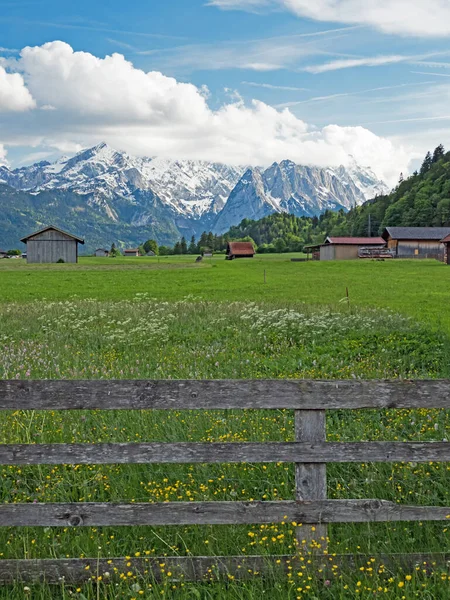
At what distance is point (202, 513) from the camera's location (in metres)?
5.30

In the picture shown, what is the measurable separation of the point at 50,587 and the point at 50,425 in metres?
4.24

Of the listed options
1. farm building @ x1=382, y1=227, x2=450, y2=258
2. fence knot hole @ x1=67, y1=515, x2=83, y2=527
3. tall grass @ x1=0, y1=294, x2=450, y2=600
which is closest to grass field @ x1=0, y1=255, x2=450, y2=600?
tall grass @ x1=0, y1=294, x2=450, y2=600

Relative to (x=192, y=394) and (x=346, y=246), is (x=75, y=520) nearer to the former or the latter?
(x=192, y=394)

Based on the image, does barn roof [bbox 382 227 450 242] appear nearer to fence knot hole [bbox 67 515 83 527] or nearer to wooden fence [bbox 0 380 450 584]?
wooden fence [bbox 0 380 450 584]

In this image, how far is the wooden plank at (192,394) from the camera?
520 cm

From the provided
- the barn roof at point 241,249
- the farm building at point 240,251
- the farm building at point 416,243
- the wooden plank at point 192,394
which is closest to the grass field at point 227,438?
the wooden plank at point 192,394

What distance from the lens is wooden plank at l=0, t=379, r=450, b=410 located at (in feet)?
17.0

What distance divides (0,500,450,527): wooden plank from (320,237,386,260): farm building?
415ft

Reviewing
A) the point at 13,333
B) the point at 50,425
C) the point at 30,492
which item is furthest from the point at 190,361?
the point at 13,333

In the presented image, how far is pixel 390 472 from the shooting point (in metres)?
7.46

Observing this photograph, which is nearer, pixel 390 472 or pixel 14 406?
pixel 14 406

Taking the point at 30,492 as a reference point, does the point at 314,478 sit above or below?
above

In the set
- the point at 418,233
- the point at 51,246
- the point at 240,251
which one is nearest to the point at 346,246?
the point at 418,233

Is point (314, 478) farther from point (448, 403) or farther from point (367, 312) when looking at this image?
point (367, 312)
